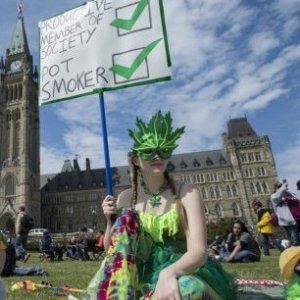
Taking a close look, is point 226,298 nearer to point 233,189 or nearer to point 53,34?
point 53,34

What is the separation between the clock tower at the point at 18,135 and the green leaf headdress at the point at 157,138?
218 feet

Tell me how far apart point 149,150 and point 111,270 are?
0.96 m

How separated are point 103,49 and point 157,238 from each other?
235 cm

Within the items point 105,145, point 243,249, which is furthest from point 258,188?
point 105,145

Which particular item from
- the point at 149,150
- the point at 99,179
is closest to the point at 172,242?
the point at 149,150

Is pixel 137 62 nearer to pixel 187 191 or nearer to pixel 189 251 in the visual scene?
pixel 187 191

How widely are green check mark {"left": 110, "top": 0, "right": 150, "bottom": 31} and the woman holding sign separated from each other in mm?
1628

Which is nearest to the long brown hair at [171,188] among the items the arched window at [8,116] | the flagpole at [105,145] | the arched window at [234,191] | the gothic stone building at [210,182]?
the flagpole at [105,145]

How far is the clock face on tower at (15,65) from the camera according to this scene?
243ft

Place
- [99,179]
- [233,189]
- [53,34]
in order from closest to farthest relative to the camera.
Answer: [53,34], [233,189], [99,179]

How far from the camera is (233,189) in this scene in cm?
7325

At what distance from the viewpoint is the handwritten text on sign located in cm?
398

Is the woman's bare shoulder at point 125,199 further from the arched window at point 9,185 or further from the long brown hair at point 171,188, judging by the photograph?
the arched window at point 9,185

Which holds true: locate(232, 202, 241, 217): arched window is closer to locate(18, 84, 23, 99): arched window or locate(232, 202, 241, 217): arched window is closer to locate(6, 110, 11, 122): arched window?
locate(6, 110, 11, 122): arched window
